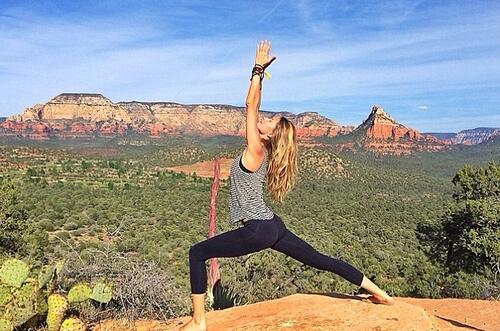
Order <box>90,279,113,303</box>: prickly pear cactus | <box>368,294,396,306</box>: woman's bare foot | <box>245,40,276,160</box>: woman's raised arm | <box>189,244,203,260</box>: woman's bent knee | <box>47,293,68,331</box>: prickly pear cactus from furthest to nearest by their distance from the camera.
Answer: <box>90,279,113,303</box>: prickly pear cactus → <box>47,293,68,331</box>: prickly pear cactus → <box>368,294,396,306</box>: woman's bare foot → <box>189,244,203,260</box>: woman's bent knee → <box>245,40,276,160</box>: woman's raised arm

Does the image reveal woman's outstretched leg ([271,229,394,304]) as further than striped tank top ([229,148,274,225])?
Yes

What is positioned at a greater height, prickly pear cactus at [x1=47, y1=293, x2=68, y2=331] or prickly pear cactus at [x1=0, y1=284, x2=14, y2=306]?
prickly pear cactus at [x1=0, y1=284, x2=14, y2=306]

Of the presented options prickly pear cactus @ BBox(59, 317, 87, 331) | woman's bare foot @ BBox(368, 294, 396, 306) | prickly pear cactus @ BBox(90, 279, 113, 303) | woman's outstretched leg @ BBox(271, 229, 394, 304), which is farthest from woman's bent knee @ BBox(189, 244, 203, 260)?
prickly pear cactus @ BBox(90, 279, 113, 303)

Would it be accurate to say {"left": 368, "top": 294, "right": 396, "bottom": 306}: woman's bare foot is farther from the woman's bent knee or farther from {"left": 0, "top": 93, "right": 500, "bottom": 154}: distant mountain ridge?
{"left": 0, "top": 93, "right": 500, "bottom": 154}: distant mountain ridge

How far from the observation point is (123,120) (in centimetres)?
15975

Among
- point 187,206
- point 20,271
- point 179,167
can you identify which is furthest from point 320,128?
point 20,271

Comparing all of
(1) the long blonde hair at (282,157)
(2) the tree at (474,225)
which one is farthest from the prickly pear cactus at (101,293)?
(2) the tree at (474,225)

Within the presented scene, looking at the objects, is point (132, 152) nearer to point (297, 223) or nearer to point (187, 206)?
point (187, 206)

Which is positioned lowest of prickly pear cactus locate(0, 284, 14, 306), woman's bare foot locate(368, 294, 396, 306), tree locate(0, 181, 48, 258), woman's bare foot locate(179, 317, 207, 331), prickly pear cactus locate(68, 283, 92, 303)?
tree locate(0, 181, 48, 258)

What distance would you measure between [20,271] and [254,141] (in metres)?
3.41

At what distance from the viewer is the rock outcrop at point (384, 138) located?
95.8 m

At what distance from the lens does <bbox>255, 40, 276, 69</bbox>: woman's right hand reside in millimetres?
4328

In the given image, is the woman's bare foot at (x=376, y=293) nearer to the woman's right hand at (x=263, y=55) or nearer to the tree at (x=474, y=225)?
the woman's right hand at (x=263, y=55)

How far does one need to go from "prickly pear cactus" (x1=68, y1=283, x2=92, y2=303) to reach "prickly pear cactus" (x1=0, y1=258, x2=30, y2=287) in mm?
644
